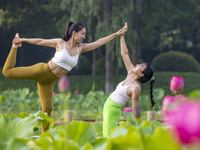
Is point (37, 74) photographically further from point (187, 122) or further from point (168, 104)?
point (187, 122)

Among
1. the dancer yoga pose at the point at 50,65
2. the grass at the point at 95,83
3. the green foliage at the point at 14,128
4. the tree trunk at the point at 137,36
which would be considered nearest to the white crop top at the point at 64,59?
the dancer yoga pose at the point at 50,65

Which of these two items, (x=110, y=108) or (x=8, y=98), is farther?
(x=8, y=98)

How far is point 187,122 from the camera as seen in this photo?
0.60 m

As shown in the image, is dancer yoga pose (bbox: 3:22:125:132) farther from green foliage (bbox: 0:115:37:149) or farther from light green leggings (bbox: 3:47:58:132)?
green foliage (bbox: 0:115:37:149)

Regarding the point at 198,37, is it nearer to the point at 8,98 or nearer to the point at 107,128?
the point at 8,98

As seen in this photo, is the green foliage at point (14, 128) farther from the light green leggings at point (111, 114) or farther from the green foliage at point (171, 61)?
the green foliage at point (171, 61)

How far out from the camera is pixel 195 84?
17906mm

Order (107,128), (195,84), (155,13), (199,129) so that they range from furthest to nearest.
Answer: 1. (195,84)
2. (155,13)
3. (107,128)
4. (199,129)

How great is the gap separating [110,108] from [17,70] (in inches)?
37.7

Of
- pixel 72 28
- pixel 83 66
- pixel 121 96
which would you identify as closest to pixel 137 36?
pixel 83 66

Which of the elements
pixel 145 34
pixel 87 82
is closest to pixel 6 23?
pixel 87 82

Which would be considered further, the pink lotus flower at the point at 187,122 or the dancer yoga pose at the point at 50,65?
the dancer yoga pose at the point at 50,65

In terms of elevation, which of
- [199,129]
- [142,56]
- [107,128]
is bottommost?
[107,128]

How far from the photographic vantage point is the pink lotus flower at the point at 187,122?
601 millimetres
